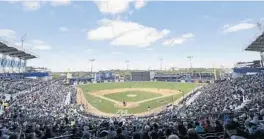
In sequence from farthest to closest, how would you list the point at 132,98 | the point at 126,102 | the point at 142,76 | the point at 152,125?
the point at 142,76, the point at 132,98, the point at 126,102, the point at 152,125

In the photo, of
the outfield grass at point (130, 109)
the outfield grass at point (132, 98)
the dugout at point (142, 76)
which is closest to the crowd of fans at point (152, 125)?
the outfield grass at point (130, 109)

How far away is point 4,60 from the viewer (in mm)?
69375

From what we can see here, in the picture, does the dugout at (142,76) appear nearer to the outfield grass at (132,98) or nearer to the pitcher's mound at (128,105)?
the outfield grass at (132,98)

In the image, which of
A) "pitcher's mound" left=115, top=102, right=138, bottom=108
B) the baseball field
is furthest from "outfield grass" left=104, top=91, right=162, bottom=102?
"pitcher's mound" left=115, top=102, right=138, bottom=108

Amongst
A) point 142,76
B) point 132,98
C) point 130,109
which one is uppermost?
point 142,76

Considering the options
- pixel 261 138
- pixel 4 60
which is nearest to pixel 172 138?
pixel 261 138

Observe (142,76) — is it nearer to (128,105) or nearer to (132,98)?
(132,98)

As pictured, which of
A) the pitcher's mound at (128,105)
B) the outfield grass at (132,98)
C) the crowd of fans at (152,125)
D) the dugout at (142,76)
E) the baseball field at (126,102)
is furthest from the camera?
the dugout at (142,76)

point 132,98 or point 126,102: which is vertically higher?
point 132,98

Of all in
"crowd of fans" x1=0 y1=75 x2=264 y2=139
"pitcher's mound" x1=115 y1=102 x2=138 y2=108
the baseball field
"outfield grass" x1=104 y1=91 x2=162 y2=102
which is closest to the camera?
"crowd of fans" x1=0 y1=75 x2=264 y2=139

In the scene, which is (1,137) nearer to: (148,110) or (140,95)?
(148,110)

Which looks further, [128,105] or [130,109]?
[128,105]

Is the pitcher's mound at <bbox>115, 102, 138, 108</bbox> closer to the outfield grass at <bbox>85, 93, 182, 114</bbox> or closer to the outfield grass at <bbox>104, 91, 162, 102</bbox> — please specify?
the outfield grass at <bbox>85, 93, 182, 114</bbox>

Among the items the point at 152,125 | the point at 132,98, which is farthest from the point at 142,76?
the point at 152,125
